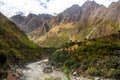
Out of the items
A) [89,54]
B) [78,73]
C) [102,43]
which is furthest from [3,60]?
[102,43]

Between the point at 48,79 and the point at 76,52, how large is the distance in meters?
52.9

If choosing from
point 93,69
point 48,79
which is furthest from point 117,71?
point 48,79

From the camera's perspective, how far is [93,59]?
148 m

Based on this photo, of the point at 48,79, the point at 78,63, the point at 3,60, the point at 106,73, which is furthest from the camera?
the point at 78,63

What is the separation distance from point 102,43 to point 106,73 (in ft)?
144

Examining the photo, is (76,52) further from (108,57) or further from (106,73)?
(106,73)

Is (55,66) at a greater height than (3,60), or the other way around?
(3,60)

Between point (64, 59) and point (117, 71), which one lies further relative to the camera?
point (64, 59)

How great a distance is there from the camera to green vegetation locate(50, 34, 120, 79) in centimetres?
13307

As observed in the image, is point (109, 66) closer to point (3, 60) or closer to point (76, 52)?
point (76, 52)

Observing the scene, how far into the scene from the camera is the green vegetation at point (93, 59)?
133 metres

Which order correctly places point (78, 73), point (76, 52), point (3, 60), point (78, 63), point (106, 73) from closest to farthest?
point (3, 60) → point (106, 73) → point (78, 73) → point (78, 63) → point (76, 52)

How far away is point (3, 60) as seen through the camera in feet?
370

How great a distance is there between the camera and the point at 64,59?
173875 millimetres
